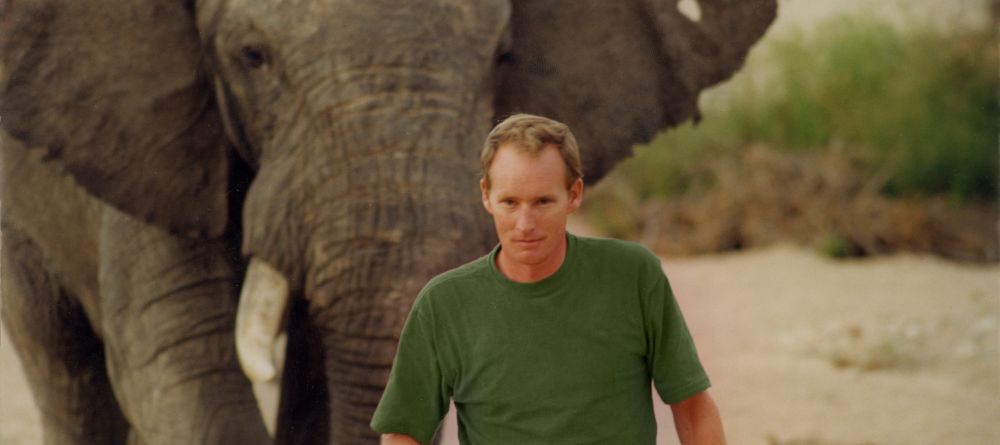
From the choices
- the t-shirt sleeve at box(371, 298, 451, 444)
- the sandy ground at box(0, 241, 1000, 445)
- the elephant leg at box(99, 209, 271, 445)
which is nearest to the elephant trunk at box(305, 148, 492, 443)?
the elephant leg at box(99, 209, 271, 445)

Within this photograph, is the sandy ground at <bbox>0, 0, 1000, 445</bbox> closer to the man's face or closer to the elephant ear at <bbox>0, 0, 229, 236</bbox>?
the elephant ear at <bbox>0, 0, 229, 236</bbox>

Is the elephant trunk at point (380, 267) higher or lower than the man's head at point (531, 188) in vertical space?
lower

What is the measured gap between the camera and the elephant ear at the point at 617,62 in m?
3.68

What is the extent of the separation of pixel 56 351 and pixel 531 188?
2697 millimetres

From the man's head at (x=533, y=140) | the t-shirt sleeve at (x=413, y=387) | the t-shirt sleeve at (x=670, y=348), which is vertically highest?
the man's head at (x=533, y=140)

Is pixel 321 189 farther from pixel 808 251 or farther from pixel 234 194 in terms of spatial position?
pixel 808 251

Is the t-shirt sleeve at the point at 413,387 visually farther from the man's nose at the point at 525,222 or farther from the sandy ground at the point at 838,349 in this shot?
the sandy ground at the point at 838,349

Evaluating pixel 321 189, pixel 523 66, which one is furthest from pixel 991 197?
pixel 321 189

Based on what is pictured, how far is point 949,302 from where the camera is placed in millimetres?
8625

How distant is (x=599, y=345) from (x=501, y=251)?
169 millimetres

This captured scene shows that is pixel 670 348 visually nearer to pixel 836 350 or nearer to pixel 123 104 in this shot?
pixel 123 104

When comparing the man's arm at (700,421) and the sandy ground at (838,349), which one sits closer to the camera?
the man's arm at (700,421)

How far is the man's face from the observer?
1983 millimetres

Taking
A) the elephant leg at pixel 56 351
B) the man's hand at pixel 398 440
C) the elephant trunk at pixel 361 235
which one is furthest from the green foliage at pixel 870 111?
the man's hand at pixel 398 440
